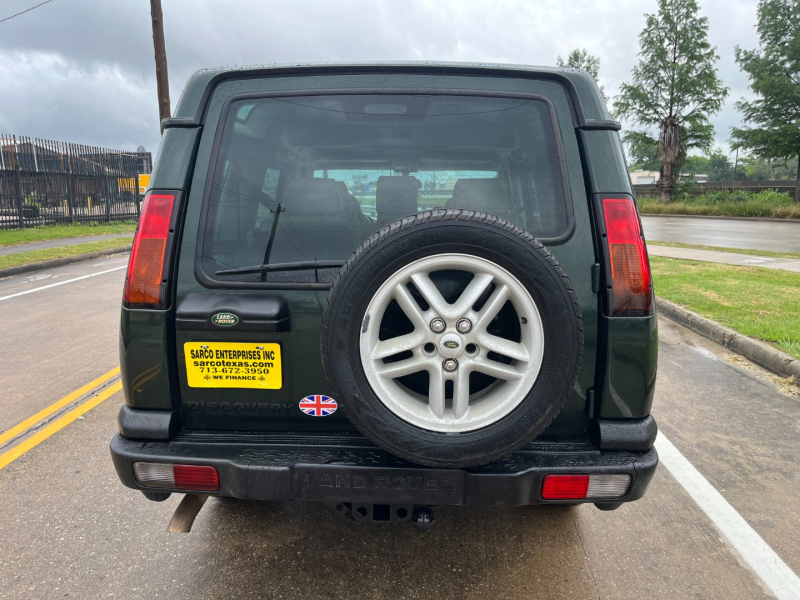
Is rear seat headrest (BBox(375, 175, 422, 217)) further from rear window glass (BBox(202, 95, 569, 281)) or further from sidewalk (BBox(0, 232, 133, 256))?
sidewalk (BBox(0, 232, 133, 256))

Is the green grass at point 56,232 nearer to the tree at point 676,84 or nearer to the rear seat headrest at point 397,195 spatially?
the rear seat headrest at point 397,195

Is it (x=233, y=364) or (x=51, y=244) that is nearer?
(x=233, y=364)

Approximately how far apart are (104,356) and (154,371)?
4.00m

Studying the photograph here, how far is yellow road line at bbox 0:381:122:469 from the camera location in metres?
3.42

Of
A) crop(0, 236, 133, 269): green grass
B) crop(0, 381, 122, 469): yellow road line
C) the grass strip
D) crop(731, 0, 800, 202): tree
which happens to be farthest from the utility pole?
crop(731, 0, 800, 202): tree

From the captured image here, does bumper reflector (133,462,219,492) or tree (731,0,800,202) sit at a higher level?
tree (731,0,800,202)

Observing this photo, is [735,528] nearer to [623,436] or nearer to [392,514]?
[623,436]

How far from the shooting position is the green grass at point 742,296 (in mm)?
6203

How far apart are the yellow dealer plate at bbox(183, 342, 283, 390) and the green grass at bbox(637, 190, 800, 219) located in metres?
36.3

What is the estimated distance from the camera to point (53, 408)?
4.18 metres

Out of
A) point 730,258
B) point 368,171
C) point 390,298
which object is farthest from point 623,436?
point 730,258

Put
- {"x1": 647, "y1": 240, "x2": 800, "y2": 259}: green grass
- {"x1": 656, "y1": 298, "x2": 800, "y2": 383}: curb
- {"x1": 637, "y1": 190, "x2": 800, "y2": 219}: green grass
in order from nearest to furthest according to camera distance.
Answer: {"x1": 656, "y1": 298, "x2": 800, "y2": 383}: curb
{"x1": 647, "y1": 240, "x2": 800, "y2": 259}: green grass
{"x1": 637, "y1": 190, "x2": 800, "y2": 219}: green grass

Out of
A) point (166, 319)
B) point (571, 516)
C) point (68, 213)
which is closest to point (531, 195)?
point (166, 319)

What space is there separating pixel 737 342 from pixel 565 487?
5.14m
